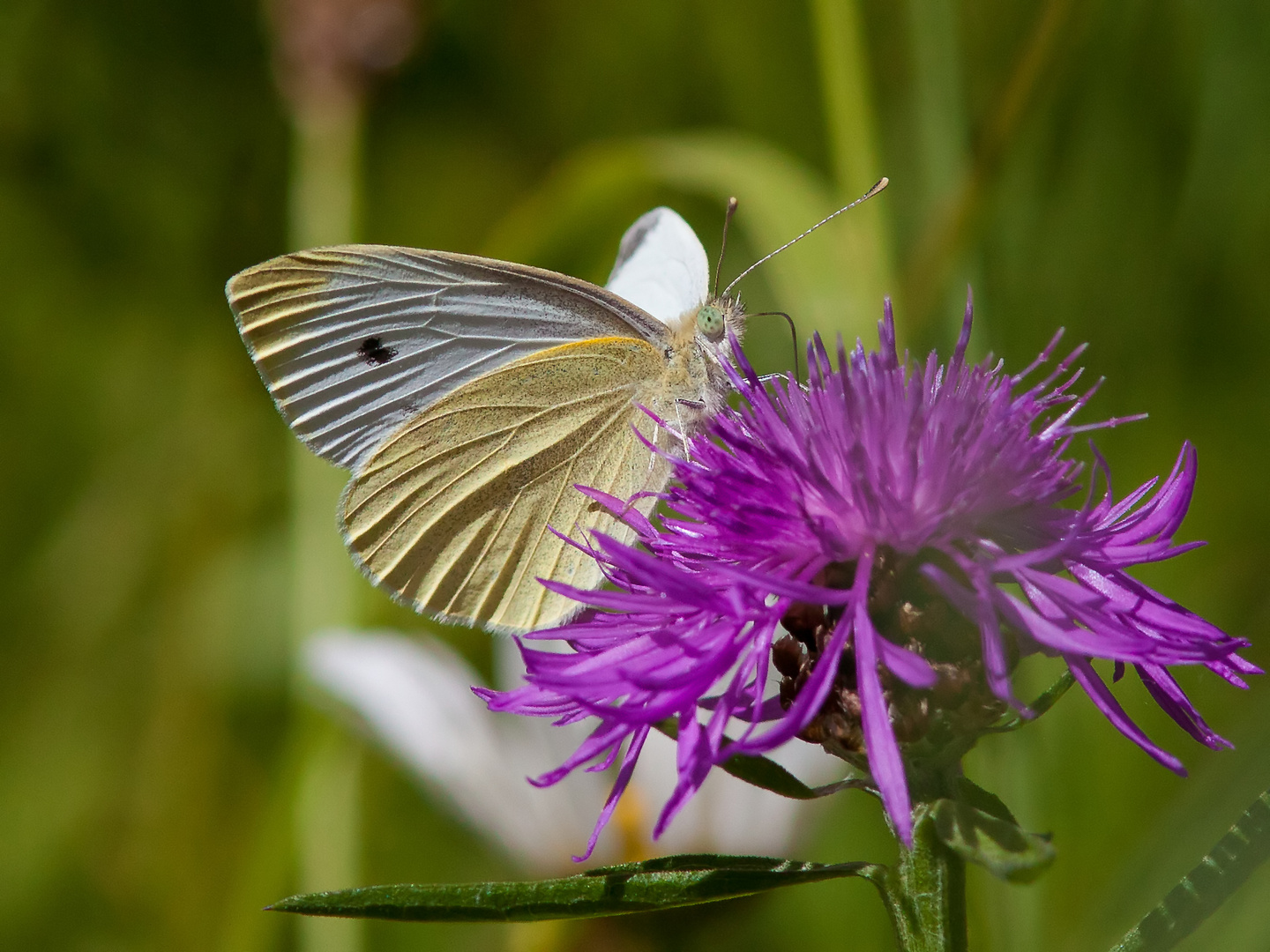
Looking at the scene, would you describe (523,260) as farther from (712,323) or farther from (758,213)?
(712,323)

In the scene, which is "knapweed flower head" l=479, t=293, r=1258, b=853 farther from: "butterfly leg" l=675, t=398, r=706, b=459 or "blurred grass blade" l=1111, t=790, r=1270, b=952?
"butterfly leg" l=675, t=398, r=706, b=459

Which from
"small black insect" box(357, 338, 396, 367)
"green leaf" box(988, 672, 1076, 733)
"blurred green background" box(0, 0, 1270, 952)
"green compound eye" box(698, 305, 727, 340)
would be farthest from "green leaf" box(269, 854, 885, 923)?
"small black insect" box(357, 338, 396, 367)

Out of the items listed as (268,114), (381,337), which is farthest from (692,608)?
(268,114)

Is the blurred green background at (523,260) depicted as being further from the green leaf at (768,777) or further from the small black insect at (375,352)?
the small black insect at (375,352)

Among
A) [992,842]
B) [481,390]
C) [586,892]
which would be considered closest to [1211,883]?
[992,842]

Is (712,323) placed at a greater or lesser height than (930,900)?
greater

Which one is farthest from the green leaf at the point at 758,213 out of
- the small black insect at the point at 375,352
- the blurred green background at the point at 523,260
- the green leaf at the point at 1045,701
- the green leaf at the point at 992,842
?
the green leaf at the point at 992,842
